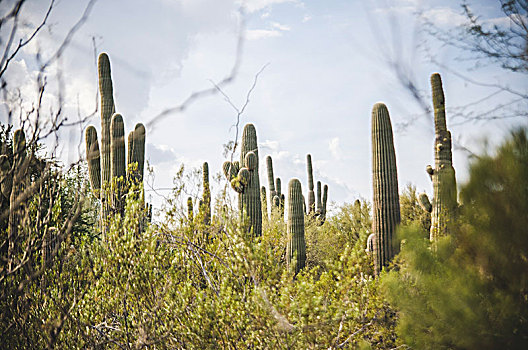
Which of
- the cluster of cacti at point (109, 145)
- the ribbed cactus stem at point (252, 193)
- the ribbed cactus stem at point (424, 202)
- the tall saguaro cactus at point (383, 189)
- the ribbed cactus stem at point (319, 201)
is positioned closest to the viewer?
the tall saguaro cactus at point (383, 189)

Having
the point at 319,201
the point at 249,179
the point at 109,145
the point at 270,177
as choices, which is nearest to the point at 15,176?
the point at 109,145

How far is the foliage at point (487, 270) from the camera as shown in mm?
2684

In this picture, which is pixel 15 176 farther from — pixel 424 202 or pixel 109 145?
A: pixel 424 202

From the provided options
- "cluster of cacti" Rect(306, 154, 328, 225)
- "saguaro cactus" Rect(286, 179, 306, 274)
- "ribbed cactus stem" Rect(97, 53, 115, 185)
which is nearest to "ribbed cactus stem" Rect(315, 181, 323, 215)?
"cluster of cacti" Rect(306, 154, 328, 225)

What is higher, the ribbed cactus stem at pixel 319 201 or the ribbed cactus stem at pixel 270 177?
the ribbed cactus stem at pixel 270 177

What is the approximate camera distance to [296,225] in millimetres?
10359

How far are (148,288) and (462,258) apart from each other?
3.62 meters

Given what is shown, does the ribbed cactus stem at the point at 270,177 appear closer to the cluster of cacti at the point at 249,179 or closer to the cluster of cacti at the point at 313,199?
the cluster of cacti at the point at 313,199

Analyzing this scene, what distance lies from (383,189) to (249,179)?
297 cm

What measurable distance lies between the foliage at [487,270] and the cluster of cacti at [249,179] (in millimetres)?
6375

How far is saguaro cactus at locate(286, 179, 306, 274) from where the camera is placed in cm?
1037

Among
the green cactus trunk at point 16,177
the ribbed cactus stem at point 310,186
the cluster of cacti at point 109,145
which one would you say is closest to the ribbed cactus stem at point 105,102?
the cluster of cacti at point 109,145

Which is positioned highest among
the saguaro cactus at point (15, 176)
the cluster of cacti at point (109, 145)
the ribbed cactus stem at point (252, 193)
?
the cluster of cacti at point (109, 145)

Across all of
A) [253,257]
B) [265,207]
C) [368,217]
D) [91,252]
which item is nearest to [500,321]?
[253,257]
